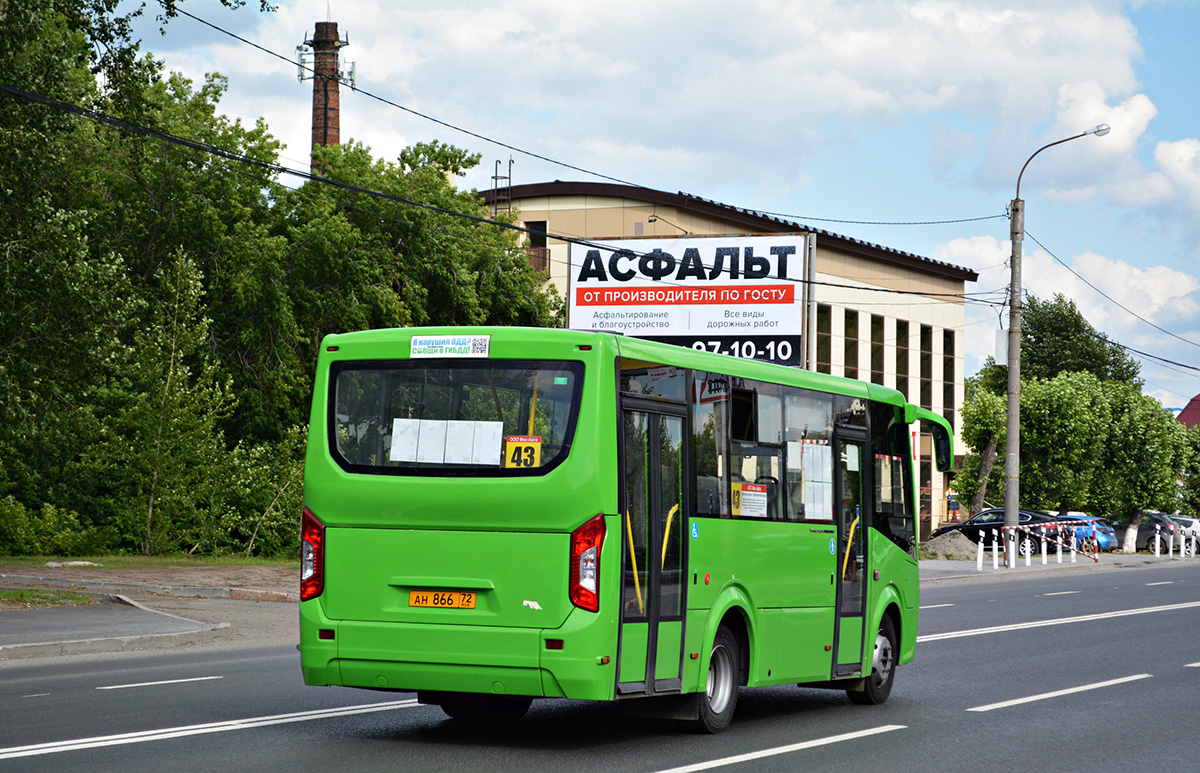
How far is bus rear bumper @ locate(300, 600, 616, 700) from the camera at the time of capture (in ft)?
28.6

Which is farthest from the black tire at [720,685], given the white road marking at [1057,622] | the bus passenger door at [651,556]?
the white road marking at [1057,622]

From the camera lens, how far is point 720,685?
33.2 ft

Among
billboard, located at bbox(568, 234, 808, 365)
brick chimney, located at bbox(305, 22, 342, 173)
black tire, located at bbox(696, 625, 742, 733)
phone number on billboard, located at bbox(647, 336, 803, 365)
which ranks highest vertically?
brick chimney, located at bbox(305, 22, 342, 173)

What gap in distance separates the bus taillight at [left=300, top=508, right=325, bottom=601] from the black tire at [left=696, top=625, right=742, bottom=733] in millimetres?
2700

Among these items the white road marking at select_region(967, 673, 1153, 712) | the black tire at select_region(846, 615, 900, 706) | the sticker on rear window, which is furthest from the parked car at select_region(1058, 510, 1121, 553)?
the sticker on rear window

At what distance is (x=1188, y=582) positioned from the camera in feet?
113

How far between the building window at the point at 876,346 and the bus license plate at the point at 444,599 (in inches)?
2280

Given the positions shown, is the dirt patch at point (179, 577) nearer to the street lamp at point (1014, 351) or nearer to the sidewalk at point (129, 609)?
the sidewalk at point (129, 609)

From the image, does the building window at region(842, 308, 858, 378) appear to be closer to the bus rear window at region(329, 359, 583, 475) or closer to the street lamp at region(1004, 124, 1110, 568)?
the street lamp at region(1004, 124, 1110, 568)

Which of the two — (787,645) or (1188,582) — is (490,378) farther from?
(1188,582)

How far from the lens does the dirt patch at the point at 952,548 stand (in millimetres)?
43062

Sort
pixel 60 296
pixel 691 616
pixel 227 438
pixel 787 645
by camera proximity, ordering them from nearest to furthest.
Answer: pixel 691 616 → pixel 787 645 → pixel 60 296 → pixel 227 438

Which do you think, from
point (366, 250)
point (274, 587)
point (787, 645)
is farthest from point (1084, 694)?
point (366, 250)

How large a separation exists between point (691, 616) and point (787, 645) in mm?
1490
